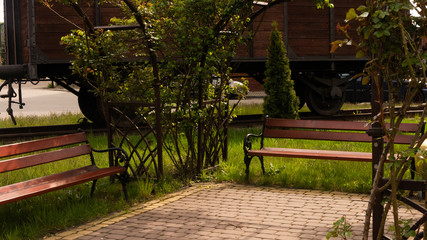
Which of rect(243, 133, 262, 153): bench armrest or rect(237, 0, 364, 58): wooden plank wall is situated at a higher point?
rect(237, 0, 364, 58): wooden plank wall

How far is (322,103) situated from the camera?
53.9 ft

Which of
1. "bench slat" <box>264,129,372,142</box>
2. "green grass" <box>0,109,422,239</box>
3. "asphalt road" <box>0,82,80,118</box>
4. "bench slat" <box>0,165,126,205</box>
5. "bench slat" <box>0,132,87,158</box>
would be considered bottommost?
Answer: "green grass" <box>0,109,422,239</box>

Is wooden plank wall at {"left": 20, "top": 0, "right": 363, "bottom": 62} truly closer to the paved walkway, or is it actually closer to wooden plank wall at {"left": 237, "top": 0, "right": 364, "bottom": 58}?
wooden plank wall at {"left": 237, "top": 0, "right": 364, "bottom": 58}

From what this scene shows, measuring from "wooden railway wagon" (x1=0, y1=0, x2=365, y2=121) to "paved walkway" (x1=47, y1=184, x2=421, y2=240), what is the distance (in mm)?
4995

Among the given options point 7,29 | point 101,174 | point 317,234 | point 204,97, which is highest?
point 7,29

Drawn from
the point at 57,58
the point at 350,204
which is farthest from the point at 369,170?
the point at 57,58

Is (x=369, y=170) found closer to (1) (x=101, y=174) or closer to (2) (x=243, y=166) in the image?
(2) (x=243, y=166)

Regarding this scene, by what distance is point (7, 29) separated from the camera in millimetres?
14680

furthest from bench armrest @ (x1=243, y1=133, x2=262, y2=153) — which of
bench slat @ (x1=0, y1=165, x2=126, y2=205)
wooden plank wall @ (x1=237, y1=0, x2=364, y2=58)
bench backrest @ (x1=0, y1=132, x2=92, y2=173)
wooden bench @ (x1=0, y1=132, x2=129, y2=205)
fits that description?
wooden plank wall @ (x1=237, y1=0, x2=364, y2=58)

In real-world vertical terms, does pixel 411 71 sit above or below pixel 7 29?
below

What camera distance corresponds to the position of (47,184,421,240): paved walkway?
240 inches

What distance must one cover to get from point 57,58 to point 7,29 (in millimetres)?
2221

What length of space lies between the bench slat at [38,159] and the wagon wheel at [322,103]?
9.47m

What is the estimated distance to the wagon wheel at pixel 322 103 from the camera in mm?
16172
